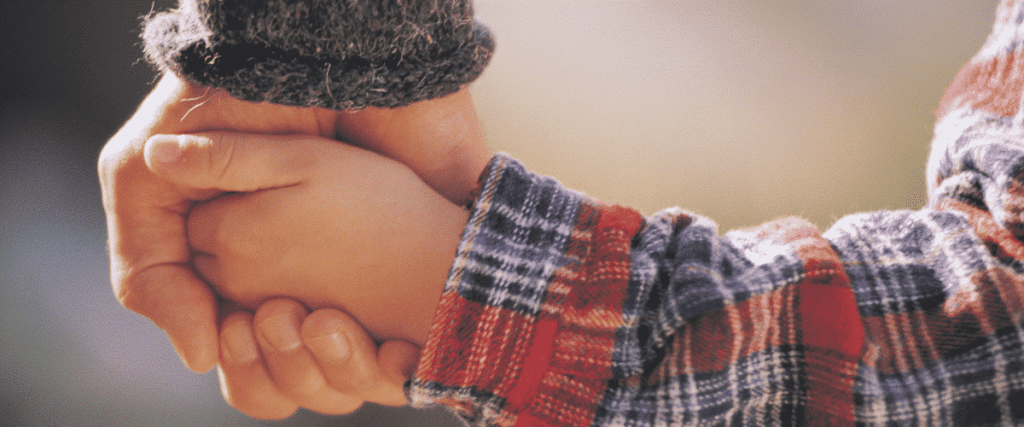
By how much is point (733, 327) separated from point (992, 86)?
0.80 ft

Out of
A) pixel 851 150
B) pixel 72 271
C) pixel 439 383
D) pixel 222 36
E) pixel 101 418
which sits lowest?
pixel 101 418

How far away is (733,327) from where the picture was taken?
0.99ft


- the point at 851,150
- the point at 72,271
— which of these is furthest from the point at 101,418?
the point at 851,150

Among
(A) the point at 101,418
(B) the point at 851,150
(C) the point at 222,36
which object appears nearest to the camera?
(C) the point at 222,36

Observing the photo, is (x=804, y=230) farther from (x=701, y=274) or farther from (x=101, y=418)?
(x=101, y=418)

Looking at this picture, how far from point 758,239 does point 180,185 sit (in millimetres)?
347

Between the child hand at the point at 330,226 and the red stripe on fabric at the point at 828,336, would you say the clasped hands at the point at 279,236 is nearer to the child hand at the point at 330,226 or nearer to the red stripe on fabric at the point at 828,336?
the child hand at the point at 330,226

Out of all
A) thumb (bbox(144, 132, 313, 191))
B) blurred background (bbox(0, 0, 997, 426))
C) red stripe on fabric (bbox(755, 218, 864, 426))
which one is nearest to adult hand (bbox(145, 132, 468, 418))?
thumb (bbox(144, 132, 313, 191))

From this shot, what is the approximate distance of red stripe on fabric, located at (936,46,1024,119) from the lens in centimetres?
35

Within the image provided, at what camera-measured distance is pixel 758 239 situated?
36 cm

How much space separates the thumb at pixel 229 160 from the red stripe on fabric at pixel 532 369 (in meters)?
0.16

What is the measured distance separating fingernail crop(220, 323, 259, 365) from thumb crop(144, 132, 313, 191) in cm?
9

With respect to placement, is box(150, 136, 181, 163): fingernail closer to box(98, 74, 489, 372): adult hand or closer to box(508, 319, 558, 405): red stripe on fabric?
box(98, 74, 489, 372): adult hand

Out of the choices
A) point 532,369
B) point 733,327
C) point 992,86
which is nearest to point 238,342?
point 532,369
